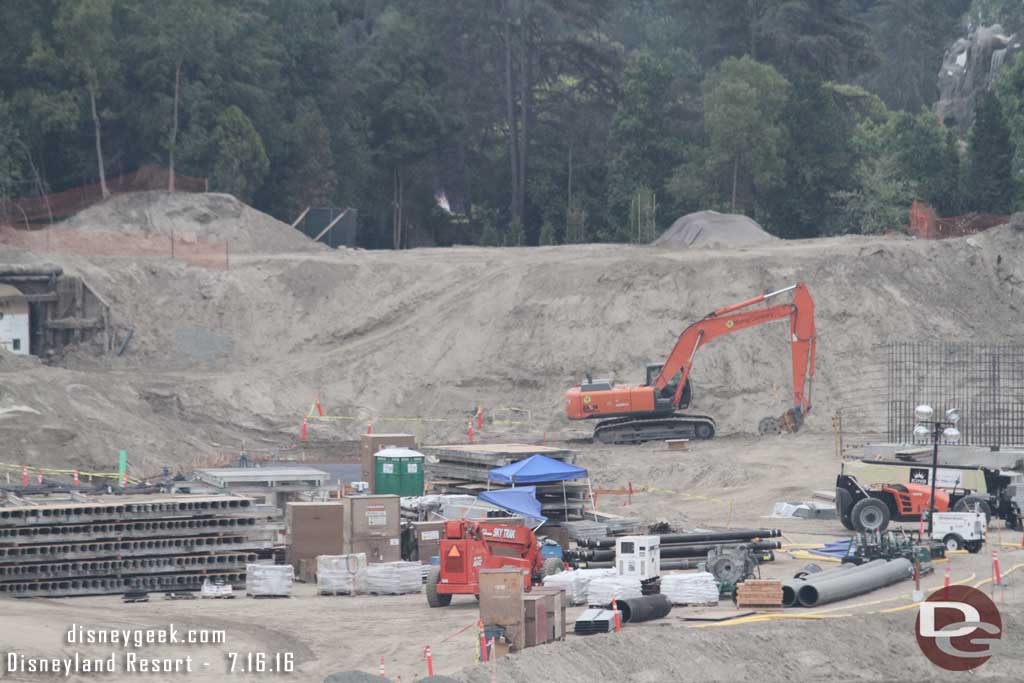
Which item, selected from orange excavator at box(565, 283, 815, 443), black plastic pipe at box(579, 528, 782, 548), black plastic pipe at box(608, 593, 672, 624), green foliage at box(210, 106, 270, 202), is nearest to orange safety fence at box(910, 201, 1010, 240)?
orange excavator at box(565, 283, 815, 443)

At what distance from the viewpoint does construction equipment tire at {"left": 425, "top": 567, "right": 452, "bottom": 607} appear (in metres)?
26.4

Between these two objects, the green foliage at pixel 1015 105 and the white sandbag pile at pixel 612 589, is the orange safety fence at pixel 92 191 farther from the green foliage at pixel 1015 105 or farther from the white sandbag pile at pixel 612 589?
the white sandbag pile at pixel 612 589

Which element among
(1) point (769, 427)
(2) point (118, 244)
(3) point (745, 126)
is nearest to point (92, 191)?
(2) point (118, 244)

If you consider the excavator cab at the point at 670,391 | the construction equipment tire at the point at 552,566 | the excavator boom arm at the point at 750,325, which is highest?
the excavator boom arm at the point at 750,325

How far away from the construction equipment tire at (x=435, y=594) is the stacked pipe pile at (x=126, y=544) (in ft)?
12.1

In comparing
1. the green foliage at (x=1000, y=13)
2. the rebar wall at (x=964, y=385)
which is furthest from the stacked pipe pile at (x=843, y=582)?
the green foliage at (x=1000, y=13)

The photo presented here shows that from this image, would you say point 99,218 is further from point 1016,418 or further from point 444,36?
point 1016,418

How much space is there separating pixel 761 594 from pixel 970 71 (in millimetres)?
65428

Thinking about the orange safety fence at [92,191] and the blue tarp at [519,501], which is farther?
the orange safety fence at [92,191]

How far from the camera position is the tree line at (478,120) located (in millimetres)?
62031

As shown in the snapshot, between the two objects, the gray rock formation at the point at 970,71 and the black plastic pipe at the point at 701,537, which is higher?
the gray rock formation at the point at 970,71

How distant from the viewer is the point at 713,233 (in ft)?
189

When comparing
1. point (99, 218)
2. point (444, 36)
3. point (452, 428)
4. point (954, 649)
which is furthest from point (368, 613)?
point (444, 36)

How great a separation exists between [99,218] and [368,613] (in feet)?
118
